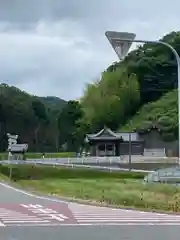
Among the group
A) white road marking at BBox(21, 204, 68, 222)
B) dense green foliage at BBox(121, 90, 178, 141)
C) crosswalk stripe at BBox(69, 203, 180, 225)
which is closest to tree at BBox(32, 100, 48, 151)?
dense green foliage at BBox(121, 90, 178, 141)

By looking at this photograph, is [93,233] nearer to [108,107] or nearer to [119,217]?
[119,217]

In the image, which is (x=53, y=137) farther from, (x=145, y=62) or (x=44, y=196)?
(x=44, y=196)

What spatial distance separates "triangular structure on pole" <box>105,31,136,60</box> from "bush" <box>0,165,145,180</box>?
92.1 ft

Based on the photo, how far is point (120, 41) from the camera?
53.9 feet

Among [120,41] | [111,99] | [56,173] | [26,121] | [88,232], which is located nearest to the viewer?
[88,232]

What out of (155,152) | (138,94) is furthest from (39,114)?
(155,152)

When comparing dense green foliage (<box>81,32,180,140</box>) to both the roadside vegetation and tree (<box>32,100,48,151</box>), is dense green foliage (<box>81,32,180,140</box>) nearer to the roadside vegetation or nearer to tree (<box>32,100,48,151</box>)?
the roadside vegetation

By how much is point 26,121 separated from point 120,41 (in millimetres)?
85316

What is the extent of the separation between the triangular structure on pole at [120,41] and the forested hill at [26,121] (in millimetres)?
81251

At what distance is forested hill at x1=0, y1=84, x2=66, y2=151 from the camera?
321ft

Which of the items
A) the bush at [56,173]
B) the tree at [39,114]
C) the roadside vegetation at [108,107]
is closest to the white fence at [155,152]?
the roadside vegetation at [108,107]

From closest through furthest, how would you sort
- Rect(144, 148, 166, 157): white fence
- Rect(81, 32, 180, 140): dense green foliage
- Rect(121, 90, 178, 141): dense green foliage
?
Rect(144, 148, 166, 157): white fence, Rect(121, 90, 178, 141): dense green foliage, Rect(81, 32, 180, 140): dense green foliage

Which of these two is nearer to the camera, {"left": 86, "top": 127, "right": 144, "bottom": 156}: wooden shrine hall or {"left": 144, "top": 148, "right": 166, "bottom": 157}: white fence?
{"left": 144, "top": 148, "right": 166, "bottom": 157}: white fence

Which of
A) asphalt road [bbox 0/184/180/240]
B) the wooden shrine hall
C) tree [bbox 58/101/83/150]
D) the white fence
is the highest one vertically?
tree [bbox 58/101/83/150]
